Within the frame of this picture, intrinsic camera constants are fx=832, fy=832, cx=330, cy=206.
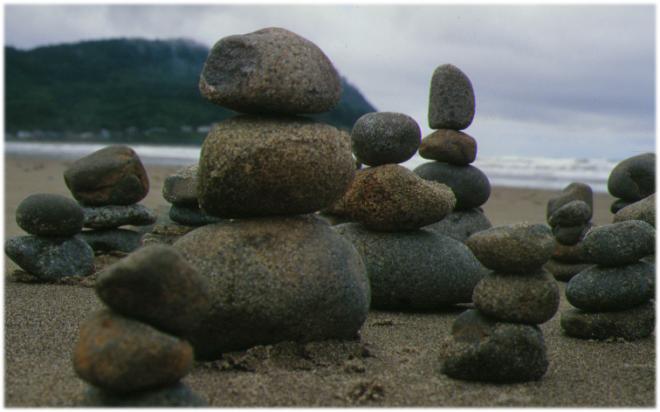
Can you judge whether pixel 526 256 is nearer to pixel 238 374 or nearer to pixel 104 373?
pixel 238 374

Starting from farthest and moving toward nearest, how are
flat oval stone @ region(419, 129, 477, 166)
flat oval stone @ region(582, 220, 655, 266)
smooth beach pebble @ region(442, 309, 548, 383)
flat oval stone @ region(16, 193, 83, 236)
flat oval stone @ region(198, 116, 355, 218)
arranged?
flat oval stone @ region(419, 129, 477, 166)
flat oval stone @ region(16, 193, 83, 236)
flat oval stone @ region(582, 220, 655, 266)
flat oval stone @ region(198, 116, 355, 218)
smooth beach pebble @ region(442, 309, 548, 383)

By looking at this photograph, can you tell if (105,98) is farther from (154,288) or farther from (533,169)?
(154,288)

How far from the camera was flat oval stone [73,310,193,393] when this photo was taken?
165 inches

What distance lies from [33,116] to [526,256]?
53.1 m

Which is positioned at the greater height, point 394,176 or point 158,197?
point 394,176

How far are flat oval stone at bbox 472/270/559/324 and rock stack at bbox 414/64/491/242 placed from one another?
4.72 m

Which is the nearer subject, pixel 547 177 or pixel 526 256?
pixel 526 256

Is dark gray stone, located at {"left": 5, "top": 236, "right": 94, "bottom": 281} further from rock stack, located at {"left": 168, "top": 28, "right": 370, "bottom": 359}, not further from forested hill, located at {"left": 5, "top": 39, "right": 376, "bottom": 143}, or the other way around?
forested hill, located at {"left": 5, "top": 39, "right": 376, "bottom": 143}

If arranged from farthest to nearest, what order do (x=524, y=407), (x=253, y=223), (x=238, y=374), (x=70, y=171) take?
(x=70, y=171) → (x=253, y=223) → (x=238, y=374) → (x=524, y=407)

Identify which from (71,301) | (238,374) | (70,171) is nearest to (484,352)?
(238,374)

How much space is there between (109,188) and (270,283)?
5035 millimetres

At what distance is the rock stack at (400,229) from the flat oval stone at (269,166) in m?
1.88

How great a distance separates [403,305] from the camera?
8086 millimetres

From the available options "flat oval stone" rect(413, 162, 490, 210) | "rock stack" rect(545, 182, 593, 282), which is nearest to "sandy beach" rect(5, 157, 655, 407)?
"rock stack" rect(545, 182, 593, 282)
